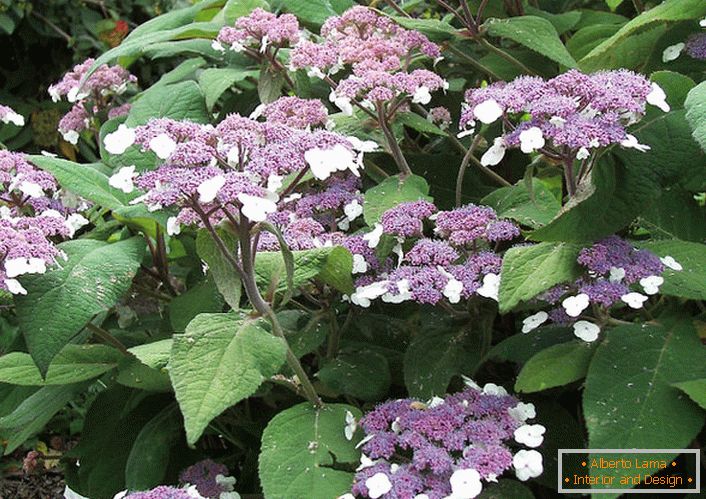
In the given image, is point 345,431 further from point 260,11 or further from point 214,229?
point 260,11

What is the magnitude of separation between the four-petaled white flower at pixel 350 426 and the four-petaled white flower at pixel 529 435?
0.79ft


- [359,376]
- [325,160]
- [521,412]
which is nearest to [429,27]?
[325,160]

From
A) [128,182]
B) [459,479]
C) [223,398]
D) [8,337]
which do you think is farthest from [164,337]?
[8,337]

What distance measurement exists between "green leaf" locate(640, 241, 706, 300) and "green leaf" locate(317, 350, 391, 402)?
461 mm

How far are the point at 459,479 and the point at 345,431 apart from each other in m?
0.25

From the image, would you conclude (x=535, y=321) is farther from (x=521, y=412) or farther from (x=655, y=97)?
(x=655, y=97)

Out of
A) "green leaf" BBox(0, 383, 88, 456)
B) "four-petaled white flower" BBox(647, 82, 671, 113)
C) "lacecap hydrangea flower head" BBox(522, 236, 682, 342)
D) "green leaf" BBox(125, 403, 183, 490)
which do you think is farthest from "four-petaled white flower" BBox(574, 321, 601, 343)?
"green leaf" BBox(0, 383, 88, 456)

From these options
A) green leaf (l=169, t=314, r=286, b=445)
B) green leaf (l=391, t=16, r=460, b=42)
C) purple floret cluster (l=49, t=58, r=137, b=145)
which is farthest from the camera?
purple floret cluster (l=49, t=58, r=137, b=145)

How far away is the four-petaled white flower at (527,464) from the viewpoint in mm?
1271

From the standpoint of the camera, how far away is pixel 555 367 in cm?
138

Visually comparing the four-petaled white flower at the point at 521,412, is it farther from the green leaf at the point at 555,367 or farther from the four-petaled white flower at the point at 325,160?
the four-petaled white flower at the point at 325,160

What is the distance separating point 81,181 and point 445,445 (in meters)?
0.82

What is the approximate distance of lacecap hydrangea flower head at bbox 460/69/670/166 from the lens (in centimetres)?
131

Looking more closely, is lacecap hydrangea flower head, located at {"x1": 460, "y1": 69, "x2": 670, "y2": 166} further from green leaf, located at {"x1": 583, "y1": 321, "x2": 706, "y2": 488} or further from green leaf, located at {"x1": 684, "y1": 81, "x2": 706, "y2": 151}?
green leaf, located at {"x1": 583, "y1": 321, "x2": 706, "y2": 488}
